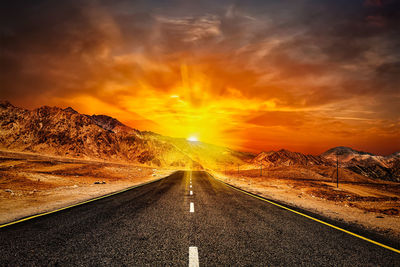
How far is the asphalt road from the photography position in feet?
11.4

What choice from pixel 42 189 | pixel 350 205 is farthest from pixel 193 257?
pixel 42 189

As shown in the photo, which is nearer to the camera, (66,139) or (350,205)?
(350,205)

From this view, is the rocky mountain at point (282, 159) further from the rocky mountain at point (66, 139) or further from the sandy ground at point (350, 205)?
the sandy ground at point (350, 205)

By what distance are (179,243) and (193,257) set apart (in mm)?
796

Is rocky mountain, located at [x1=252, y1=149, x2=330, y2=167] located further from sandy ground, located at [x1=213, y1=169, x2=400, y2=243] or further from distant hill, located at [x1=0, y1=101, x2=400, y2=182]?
sandy ground, located at [x1=213, y1=169, x2=400, y2=243]

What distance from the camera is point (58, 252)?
3.75 metres

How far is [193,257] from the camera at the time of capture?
138 inches

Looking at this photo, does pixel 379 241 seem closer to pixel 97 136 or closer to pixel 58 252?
pixel 58 252

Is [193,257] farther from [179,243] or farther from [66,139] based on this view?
[66,139]

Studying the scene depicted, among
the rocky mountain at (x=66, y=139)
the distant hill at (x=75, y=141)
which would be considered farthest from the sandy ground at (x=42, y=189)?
the distant hill at (x=75, y=141)

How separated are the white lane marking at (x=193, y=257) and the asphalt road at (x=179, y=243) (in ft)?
0.05

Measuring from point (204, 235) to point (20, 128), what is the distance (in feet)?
313

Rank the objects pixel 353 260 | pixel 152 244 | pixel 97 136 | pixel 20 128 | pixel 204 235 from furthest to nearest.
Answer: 1. pixel 97 136
2. pixel 20 128
3. pixel 204 235
4. pixel 152 244
5. pixel 353 260

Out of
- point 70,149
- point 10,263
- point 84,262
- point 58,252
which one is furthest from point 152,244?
point 70,149
